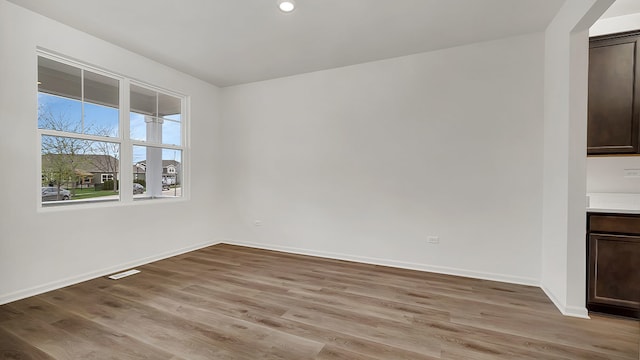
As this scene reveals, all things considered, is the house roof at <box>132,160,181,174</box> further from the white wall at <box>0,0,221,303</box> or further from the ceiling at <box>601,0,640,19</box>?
the ceiling at <box>601,0,640,19</box>

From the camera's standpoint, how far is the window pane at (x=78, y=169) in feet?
9.78

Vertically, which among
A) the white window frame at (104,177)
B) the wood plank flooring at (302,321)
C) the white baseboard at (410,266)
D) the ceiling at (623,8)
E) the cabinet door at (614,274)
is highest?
→ the ceiling at (623,8)

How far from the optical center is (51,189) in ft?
9.82

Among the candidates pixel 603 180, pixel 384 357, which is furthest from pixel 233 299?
pixel 603 180

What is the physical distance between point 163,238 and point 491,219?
173 inches

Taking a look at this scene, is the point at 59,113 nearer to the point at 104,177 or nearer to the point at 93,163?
the point at 93,163

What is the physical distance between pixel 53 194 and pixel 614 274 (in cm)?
546

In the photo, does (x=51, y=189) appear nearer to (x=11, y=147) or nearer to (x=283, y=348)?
(x=11, y=147)

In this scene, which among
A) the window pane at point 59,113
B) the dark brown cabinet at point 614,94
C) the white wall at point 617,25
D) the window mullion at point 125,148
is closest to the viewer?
the dark brown cabinet at point 614,94

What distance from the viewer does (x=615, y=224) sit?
2277 millimetres

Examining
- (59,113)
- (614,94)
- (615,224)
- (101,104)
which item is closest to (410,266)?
(615,224)

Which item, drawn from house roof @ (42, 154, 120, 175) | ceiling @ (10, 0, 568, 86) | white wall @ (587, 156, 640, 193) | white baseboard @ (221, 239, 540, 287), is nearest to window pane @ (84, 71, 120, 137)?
house roof @ (42, 154, 120, 175)

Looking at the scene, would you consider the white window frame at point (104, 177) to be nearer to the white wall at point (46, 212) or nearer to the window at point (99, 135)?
the window at point (99, 135)

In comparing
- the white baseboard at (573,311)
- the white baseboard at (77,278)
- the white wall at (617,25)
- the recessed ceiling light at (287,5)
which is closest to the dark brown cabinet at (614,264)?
the white baseboard at (573,311)
